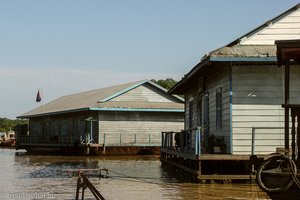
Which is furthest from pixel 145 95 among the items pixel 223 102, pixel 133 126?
pixel 223 102

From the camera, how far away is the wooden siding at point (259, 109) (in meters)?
17.5

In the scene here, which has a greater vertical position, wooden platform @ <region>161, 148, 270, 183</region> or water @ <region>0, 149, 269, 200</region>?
wooden platform @ <region>161, 148, 270, 183</region>

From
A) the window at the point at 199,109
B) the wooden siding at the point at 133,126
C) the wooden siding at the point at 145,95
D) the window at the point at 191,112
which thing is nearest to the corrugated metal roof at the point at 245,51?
the window at the point at 199,109

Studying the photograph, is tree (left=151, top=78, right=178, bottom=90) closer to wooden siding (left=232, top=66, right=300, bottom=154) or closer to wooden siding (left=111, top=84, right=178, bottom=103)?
wooden siding (left=111, top=84, right=178, bottom=103)

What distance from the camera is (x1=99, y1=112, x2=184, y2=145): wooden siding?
3997cm

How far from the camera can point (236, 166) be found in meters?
18.2

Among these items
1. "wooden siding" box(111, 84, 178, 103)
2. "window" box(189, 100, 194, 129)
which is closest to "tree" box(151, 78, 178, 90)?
"wooden siding" box(111, 84, 178, 103)

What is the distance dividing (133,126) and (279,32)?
22.7m

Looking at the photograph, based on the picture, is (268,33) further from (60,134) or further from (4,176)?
(60,134)

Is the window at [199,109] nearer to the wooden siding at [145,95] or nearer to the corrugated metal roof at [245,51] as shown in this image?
the corrugated metal roof at [245,51]

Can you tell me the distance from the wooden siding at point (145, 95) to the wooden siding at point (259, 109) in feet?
78.9

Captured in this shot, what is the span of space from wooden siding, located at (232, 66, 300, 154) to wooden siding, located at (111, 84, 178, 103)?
2406 centimetres

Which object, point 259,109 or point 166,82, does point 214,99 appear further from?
point 166,82

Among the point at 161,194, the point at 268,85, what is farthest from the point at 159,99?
the point at 161,194
